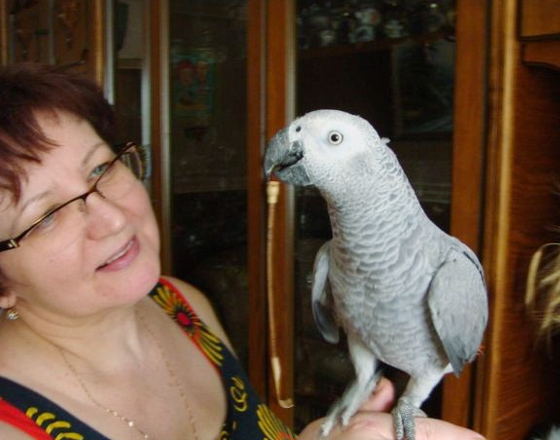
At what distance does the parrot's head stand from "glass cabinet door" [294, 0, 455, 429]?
383mm

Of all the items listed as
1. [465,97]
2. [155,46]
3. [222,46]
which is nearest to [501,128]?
[465,97]

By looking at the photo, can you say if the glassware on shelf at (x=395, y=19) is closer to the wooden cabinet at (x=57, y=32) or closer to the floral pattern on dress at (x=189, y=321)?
the floral pattern on dress at (x=189, y=321)

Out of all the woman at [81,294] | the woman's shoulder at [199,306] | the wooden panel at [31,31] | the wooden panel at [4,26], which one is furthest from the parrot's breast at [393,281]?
the wooden panel at [4,26]

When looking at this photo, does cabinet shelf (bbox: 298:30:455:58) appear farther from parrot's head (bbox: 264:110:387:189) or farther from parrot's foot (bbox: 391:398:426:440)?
parrot's foot (bbox: 391:398:426:440)

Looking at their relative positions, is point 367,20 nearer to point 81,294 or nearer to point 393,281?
point 393,281

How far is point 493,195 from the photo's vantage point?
81 centimetres

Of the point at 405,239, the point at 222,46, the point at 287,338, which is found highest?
the point at 222,46

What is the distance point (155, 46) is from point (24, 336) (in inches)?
33.9

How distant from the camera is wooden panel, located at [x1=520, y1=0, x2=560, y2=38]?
2.37 ft

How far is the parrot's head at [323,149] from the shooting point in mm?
537

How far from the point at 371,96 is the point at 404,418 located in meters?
0.60

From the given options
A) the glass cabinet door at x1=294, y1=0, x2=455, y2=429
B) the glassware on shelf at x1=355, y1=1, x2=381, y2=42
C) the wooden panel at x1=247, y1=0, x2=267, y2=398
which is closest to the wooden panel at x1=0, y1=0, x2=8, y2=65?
the wooden panel at x1=247, y1=0, x2=267, y2=398

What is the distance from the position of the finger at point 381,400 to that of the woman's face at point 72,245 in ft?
1.09

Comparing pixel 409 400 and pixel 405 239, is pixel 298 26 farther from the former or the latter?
pixel 409 400
